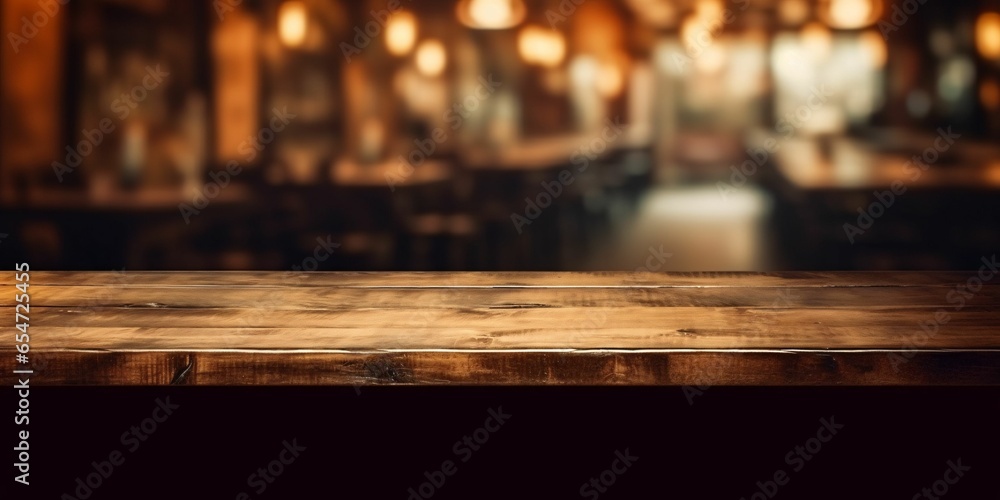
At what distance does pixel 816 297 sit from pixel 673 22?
3.17 m

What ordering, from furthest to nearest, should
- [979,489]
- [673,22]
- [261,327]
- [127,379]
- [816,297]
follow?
[673,22] < [979,489] < [816,297] < [261,327] < [127,379]

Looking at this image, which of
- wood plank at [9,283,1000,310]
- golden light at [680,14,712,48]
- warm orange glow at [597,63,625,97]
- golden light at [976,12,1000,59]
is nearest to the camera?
wood plank at [9,283,1000,310]

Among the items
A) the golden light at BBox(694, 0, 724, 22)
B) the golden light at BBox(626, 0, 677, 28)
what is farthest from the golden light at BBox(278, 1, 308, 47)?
the golden light at BBox(694, 0, 724, 22)

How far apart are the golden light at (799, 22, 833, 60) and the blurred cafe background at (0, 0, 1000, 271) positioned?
0.02 meters

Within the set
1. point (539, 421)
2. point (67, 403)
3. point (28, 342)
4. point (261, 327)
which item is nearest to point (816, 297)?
point (539, 421)

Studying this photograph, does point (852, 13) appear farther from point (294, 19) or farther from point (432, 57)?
point (294, 19)

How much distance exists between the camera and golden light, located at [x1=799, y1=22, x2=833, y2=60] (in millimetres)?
4695

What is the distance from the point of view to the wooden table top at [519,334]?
53.2 inches

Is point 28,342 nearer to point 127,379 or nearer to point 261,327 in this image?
point 127,379

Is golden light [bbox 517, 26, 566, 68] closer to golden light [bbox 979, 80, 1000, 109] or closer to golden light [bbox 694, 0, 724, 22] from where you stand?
golden light [bbox 694, 0, 724, 22]

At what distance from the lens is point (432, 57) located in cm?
464

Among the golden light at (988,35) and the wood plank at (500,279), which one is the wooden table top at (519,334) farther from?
the golden light at (988,35)

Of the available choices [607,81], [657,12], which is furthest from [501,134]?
[657,12]

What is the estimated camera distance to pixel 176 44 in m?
4.66
